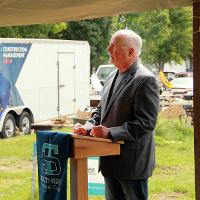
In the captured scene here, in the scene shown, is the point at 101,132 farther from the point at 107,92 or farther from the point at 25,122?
the point at 25,122

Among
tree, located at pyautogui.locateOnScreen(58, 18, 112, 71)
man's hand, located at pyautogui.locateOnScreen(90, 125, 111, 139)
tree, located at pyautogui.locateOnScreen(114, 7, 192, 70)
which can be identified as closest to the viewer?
man's hand, located at pyautogui.locateOnScreen(90, 125, 111, 139)

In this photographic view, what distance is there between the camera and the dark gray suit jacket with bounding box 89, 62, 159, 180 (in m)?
3.02

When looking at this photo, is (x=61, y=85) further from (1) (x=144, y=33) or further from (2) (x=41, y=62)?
(1) (x=144, y=33)

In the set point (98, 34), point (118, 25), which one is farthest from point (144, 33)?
point (98, 34)

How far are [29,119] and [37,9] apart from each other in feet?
29.0

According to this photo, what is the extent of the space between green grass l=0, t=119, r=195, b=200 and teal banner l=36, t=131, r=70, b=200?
2587mm

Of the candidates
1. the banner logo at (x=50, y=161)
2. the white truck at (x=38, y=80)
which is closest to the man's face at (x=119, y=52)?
the banner logo at (x=50, y=161)

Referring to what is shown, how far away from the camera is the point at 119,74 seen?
3.29 meters

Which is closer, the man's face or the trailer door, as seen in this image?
the man's face

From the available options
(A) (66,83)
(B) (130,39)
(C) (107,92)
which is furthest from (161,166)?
(A) (66,83)

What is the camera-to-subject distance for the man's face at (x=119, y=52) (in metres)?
3.14

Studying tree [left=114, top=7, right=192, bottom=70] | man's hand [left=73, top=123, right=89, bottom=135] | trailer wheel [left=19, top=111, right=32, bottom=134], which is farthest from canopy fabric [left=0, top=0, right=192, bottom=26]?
tree [left=114, top=7, right=192, bottom=70]

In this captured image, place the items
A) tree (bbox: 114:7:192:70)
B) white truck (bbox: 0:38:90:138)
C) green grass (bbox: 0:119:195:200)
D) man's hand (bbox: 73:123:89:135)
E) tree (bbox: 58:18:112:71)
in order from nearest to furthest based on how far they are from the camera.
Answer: man's hand (bbox: 73:123:89:135), green grass (bbox: 0:119:195:200), white truck (bbox: 0:38:90:138), tree (bbox: 58:18:112:71), tree (bbox: 114:7:192:70)

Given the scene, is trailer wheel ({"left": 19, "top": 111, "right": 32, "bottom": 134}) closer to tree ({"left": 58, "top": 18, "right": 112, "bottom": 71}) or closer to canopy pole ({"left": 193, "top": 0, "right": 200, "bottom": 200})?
canopy pole ({"left": 193, "top": 0, "right": 200, "bottom": 200})
